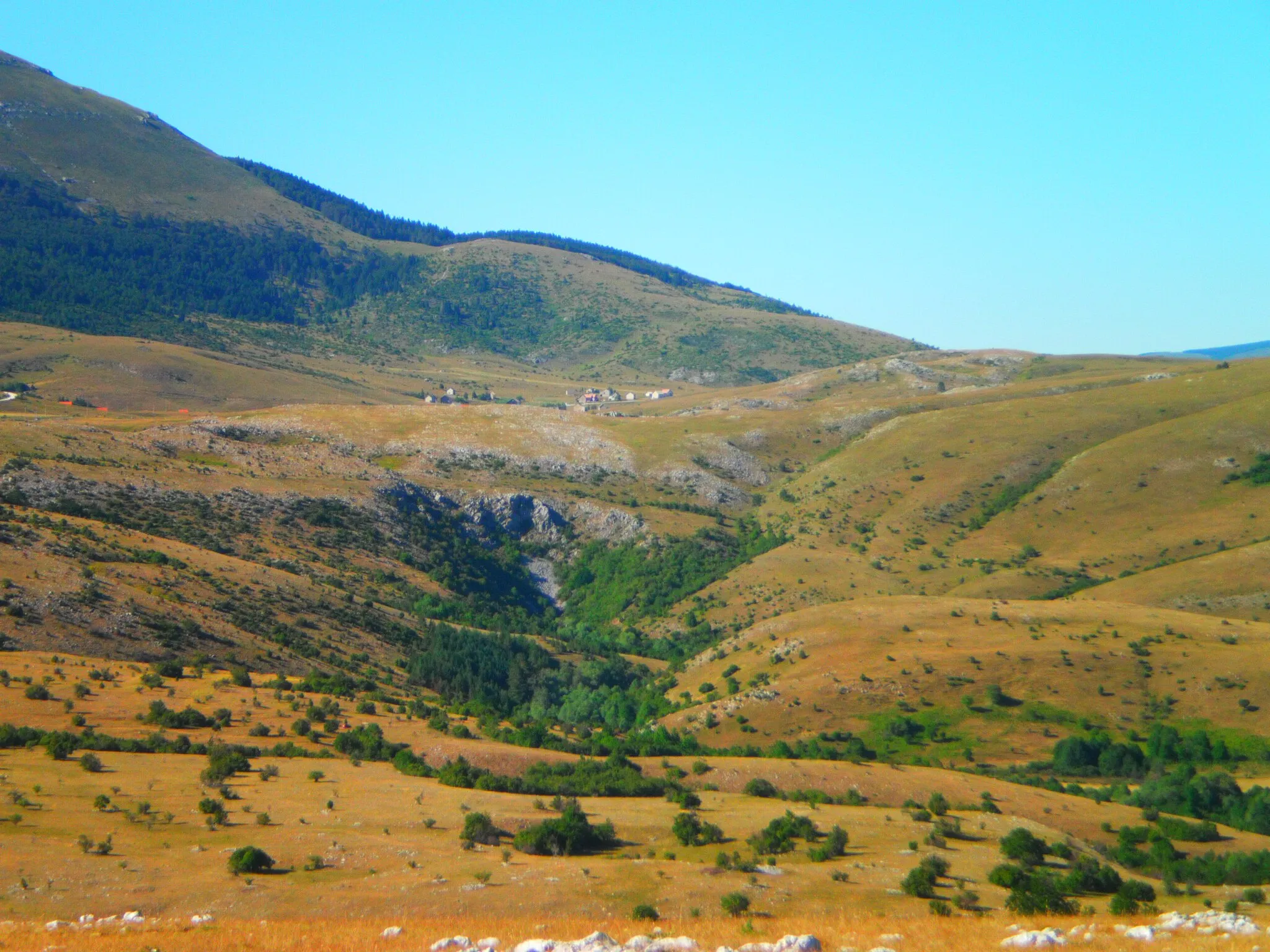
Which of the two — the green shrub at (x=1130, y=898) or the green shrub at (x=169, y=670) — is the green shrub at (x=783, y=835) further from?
the green shrub at (x=169, y=670)

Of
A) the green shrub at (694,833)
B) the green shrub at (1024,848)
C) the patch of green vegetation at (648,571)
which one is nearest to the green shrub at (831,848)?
the green shrub at (694,833)

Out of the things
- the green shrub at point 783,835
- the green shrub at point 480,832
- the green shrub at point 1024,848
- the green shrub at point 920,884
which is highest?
the green shrub at point 920,884

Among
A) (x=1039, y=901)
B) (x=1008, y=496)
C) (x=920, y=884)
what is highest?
(x=1008, y=496)

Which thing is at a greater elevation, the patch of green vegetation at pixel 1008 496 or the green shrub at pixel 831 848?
the patch of green vegetation at pixel 1008 496

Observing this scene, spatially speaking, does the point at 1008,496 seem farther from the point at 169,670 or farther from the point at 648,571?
the point at 169,670

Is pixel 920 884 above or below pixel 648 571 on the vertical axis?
above

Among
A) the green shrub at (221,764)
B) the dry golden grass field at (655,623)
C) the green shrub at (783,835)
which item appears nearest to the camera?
the dry golden grass field at (655,623)

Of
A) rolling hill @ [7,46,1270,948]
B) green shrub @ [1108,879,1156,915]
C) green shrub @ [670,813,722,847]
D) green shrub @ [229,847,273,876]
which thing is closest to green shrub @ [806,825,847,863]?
rolling hill @ [7,46,1270,948]

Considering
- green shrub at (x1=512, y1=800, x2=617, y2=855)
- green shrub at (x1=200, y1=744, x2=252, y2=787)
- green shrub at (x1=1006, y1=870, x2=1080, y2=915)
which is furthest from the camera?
green shrub at (x1=200, y1=744, x2=252, y2=787)

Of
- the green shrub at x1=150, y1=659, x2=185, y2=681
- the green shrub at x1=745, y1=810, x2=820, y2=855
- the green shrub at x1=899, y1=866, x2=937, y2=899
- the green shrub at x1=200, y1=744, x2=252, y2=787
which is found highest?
the green shrub at x1=899, y1=866, x2=937, y2=899

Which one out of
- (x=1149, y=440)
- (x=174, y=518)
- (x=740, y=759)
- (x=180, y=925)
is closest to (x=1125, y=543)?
(x=1149, y=440)

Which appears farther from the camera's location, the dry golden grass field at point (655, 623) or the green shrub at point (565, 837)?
the green shrub at point (565, 837)

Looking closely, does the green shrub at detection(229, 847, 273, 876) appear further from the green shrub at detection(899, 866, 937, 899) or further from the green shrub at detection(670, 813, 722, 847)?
the green shrub at detection(899, 866, 937, 899)

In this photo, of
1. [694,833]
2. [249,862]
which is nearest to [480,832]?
[249,862]
